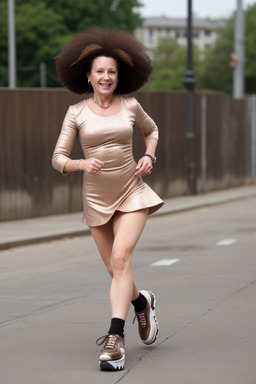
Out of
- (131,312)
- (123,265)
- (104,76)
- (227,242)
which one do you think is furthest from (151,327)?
(227,242)

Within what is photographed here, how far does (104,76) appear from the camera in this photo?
6.41 metres

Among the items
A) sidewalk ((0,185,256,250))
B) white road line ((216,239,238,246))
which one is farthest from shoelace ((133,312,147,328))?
white road line ((216,239,238,246))

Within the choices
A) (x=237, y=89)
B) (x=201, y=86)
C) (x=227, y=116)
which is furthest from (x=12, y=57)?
(x=201, y=86)

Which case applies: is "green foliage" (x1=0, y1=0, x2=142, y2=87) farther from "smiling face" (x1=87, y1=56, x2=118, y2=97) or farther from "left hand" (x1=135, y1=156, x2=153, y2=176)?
"left hand" (x1=135, y1=156, x2=153, y2=176)

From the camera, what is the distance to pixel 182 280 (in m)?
10.4

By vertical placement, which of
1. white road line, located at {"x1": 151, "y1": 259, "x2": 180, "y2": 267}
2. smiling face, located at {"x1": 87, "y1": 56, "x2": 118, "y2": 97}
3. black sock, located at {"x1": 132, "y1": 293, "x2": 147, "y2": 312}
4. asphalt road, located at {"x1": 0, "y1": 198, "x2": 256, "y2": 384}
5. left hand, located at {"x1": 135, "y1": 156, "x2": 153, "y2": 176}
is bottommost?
white road line, located at {"x1": 151, "y1": 259, "x2": 180, "y2": 267}

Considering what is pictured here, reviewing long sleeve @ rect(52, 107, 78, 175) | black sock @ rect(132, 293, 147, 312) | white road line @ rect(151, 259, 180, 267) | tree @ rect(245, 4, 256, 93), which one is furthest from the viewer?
tree @ rect(245, 4, 256, 93)

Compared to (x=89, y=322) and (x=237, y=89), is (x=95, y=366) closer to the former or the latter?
(x=89, y=322)

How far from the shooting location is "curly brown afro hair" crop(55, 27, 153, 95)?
6.49 m

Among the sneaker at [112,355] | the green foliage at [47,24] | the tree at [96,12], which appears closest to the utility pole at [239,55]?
the sneaker at [112,355]

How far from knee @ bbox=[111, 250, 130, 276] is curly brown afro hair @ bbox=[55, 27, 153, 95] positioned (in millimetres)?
1028

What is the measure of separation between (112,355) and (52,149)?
12510mm

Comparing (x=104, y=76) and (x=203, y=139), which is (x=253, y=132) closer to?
Result: (x=203, y=139)

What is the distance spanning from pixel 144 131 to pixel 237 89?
25.4 m
